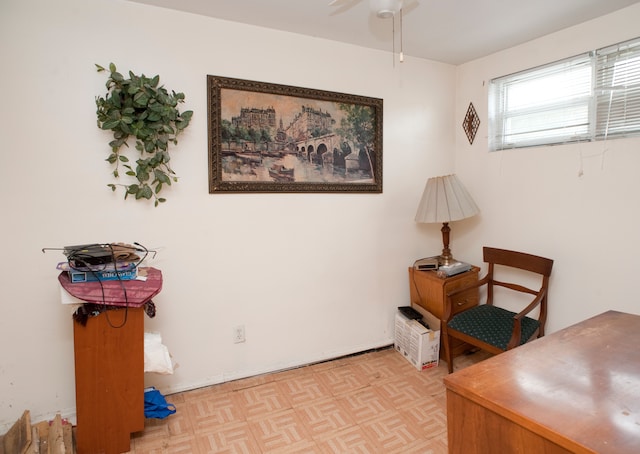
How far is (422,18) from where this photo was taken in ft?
7.51

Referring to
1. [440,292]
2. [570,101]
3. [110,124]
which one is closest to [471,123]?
[570,101]

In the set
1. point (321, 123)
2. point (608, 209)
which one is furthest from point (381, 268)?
point (608, 209)

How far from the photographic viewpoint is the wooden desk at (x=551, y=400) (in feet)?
3.04

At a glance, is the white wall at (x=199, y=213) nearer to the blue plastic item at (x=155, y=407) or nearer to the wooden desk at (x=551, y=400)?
the blue plastic item at (x=155, y=407)

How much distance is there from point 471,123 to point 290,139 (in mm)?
1625

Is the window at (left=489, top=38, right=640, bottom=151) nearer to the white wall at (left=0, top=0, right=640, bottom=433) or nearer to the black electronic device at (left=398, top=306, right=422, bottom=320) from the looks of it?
the white wall at (left=0, top=0, right=640, bottom=433)

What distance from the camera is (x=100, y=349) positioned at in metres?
1.77

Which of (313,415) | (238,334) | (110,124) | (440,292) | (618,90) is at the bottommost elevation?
(313,415)

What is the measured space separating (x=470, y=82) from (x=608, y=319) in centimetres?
220

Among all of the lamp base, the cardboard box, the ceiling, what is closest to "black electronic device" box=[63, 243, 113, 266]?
the ceiling

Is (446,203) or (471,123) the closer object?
(446,203)

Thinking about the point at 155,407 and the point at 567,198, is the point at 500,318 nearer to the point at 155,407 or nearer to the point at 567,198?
the point at 567,198

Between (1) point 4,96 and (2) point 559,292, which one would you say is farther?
(2) point 559,292

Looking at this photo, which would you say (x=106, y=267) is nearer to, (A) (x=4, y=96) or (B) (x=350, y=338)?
(A) (x=4, y=96)
